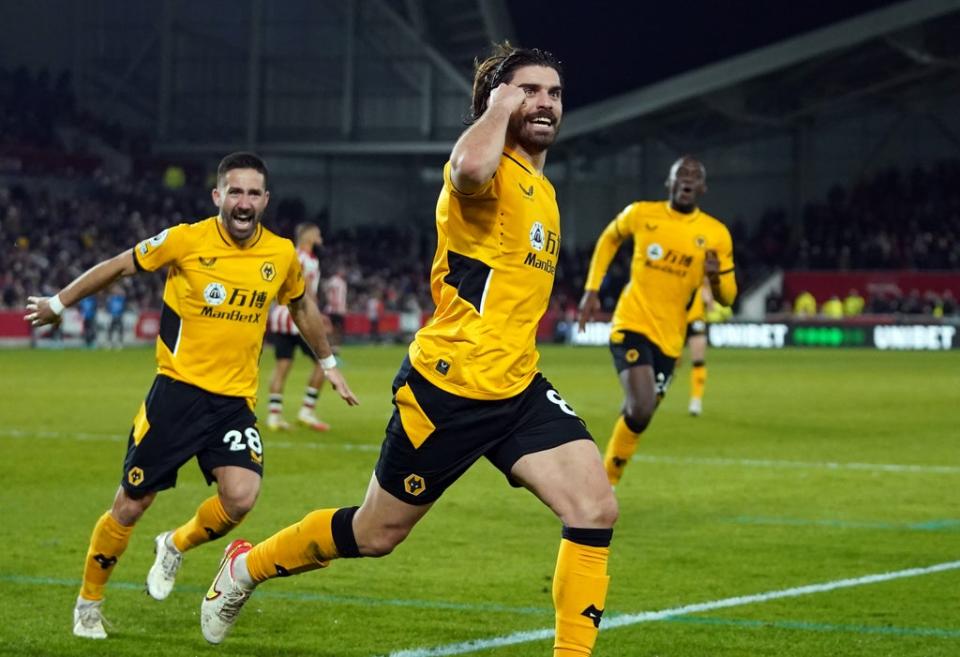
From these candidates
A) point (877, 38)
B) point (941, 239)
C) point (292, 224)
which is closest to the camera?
point (877, 38)

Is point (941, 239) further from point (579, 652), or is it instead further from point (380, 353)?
point (579, 652)

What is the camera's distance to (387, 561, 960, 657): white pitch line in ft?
21.7

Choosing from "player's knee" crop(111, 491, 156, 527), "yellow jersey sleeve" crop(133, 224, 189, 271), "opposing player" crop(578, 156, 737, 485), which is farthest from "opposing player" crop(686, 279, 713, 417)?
"player's knee" crop(111, 491, 156, 527)

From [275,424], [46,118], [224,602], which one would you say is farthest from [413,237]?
[224,602]

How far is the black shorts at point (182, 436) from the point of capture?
723 centimetres

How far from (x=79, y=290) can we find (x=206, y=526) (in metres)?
1.23

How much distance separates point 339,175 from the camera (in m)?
62.0

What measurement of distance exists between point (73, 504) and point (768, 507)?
16.3 ft

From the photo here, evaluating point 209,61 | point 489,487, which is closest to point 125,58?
point 209,61

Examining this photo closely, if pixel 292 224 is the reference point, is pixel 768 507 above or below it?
below

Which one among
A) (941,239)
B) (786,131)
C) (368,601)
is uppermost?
(786,131)

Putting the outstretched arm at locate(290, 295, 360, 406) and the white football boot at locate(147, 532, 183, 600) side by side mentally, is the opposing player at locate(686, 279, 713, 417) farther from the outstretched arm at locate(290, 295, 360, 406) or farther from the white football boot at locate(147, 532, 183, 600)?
the white football boot at locate(147, 532, 183, 600)

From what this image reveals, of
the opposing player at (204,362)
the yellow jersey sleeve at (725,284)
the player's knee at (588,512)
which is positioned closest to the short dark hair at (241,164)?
the opposing player at (204,362)

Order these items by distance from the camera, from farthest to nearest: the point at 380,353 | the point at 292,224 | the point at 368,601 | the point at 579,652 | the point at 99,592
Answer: the point at 292,224 < the point at 380,353 < the point at 368,601 < the point at 99,592 < the point at 579,652
